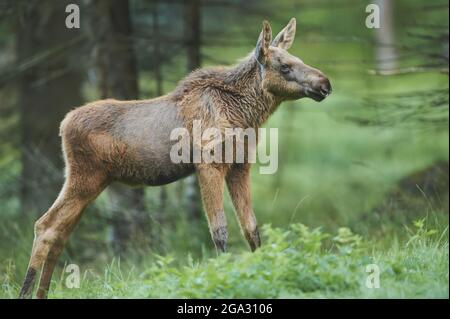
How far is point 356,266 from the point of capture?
750 cm

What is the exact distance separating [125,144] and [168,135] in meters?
0.42

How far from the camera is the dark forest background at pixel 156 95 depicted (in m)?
12.7

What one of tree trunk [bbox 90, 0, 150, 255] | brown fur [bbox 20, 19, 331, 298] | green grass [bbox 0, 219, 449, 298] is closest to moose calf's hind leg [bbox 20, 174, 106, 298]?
brown fur [bbox 20, 19, 331, 298]

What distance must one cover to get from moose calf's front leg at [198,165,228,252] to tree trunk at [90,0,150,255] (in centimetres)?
506

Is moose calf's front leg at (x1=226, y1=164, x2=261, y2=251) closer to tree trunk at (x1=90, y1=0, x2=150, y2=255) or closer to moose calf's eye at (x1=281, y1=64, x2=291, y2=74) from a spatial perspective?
moose calf's eye at (x1=281, y1=64, x2=291, y2=74)

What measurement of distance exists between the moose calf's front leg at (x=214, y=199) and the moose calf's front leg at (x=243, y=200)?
1.12 feet

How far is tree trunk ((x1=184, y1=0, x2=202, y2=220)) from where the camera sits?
562 inches

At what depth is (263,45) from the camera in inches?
352

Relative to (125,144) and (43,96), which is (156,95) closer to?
(43,96)

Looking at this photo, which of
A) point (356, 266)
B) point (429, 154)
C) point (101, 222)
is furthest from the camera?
point (429, 154)

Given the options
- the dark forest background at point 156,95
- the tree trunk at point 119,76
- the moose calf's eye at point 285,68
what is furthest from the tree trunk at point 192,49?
the moose calf's eye at point 285,68

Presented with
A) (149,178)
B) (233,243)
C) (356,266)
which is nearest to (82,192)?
(149,178)

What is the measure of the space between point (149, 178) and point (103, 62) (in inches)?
222
